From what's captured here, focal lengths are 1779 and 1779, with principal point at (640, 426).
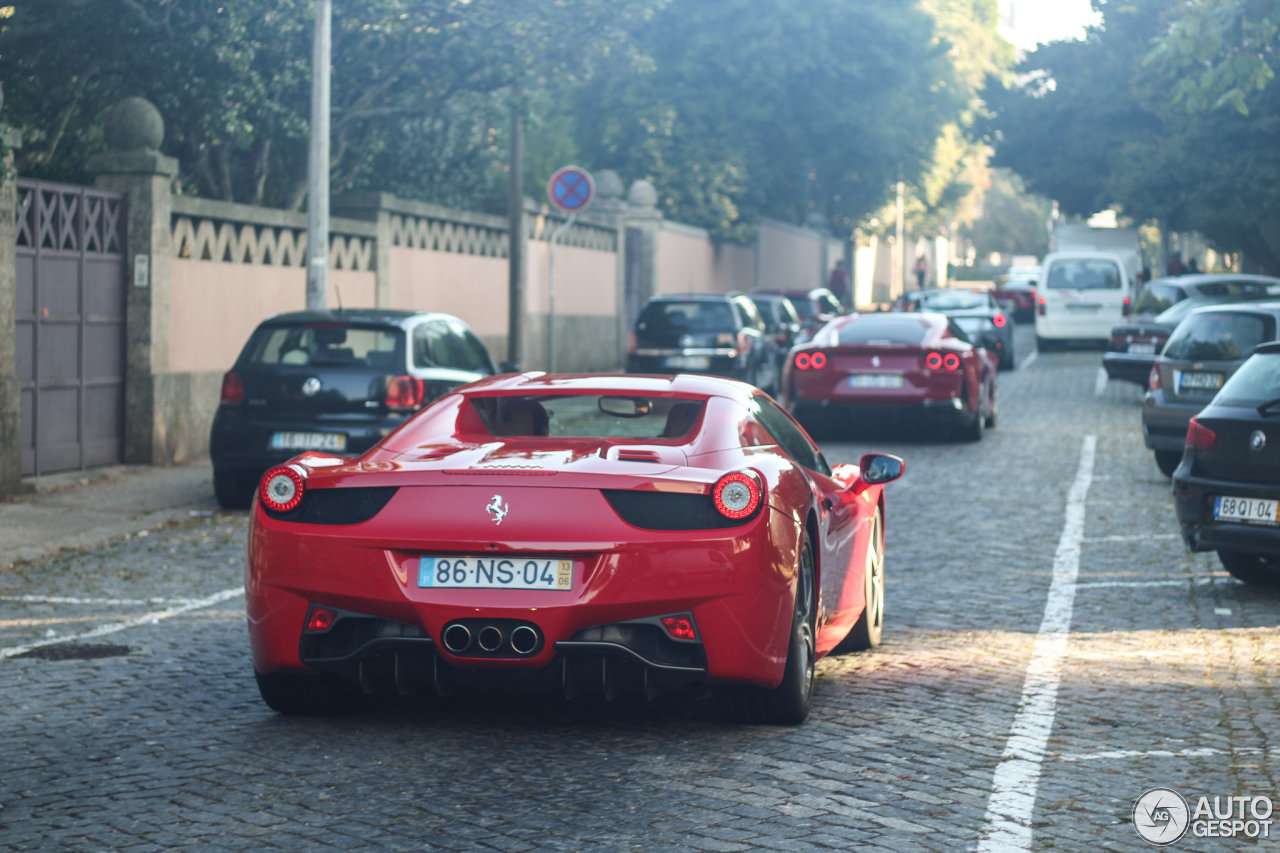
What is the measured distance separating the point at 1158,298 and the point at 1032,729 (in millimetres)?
21310

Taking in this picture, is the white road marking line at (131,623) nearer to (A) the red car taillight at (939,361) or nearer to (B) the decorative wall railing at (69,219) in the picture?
(B) the decorative wall railing at (69,219)

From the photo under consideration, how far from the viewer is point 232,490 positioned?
43.1 ft

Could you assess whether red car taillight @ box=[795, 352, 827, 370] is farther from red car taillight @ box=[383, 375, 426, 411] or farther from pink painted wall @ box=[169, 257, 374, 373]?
red car taillight @ box=[383, 375, 426, 411]

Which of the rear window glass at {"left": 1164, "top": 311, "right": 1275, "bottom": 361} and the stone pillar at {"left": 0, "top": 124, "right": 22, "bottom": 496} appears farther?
the rear window glass at {"left": 1164, "top": 311, "right": 1275, "bottom": 361}

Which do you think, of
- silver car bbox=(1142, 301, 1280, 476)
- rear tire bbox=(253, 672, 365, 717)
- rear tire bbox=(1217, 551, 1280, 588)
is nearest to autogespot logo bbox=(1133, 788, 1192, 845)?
rear tire bbox=(253, 672, 365, 717)

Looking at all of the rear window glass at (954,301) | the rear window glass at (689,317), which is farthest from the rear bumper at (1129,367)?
the rear window glass at (954,301)

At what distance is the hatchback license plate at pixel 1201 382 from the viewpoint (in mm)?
14906

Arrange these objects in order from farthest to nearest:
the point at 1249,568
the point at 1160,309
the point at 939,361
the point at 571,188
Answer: the point at 1160,309, the point at 571,188, the point at 939,361, the point at 1249,568

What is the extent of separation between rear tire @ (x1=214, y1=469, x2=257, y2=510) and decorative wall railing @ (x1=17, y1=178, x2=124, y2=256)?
2710 mm

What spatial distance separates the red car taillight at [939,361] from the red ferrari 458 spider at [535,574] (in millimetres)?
11940

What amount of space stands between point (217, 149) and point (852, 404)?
955 cm

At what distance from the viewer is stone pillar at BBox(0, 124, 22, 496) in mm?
13023

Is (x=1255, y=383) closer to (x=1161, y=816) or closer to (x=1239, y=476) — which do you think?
(x=1239, y=476)

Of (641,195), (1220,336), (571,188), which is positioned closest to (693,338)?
(571,188)
